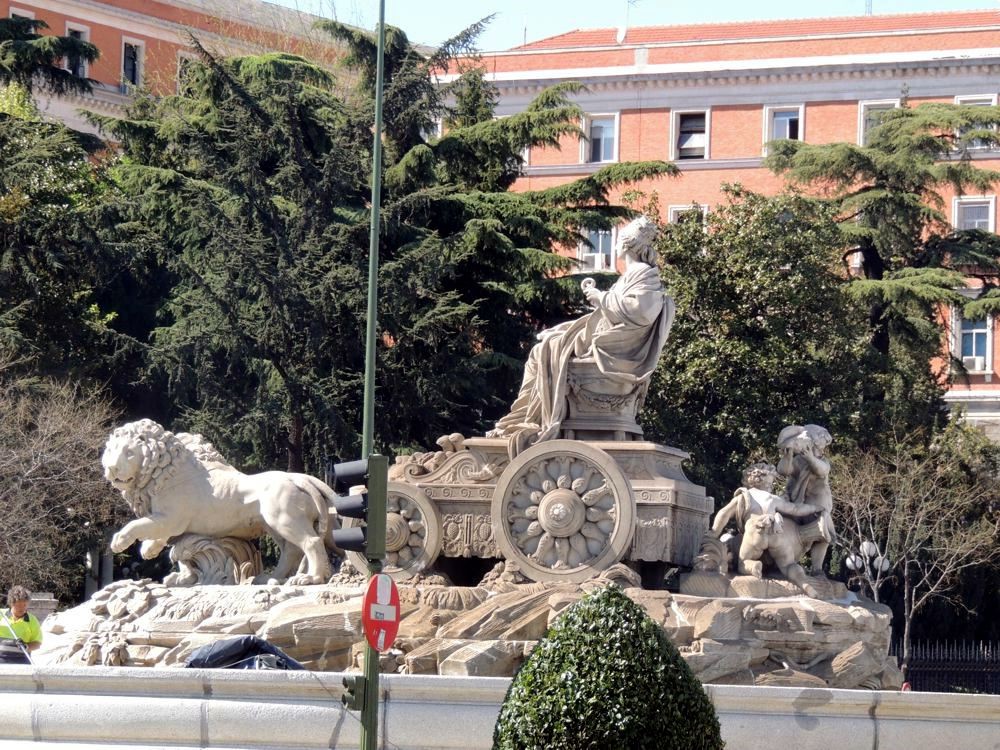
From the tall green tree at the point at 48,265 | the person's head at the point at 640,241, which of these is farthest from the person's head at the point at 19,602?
the tall green tree at the point at 48,265

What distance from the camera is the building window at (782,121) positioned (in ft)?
190

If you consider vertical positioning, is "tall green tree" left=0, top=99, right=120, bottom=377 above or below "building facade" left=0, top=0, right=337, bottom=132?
A: below

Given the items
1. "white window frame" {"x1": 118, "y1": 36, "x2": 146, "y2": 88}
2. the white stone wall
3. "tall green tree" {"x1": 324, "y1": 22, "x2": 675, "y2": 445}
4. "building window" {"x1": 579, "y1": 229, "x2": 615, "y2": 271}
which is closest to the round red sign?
the white stone wall

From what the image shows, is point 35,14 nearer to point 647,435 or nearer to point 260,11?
point 260,11

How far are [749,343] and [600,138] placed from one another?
2438cm

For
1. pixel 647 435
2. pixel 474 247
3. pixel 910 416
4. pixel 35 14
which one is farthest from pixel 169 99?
pixel 35 14

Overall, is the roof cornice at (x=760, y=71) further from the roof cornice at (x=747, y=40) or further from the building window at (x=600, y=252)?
the building window at (x=600, y=252)

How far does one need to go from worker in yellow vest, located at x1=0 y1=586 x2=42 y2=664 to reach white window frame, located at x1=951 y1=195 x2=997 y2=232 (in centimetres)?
4259

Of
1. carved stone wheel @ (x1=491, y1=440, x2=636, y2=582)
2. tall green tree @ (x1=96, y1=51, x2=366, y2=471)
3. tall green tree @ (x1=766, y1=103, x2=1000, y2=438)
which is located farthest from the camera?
tall green tree @ (x1=766, y1=103, x2=1000, y2=438)

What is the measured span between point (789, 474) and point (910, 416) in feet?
66.2

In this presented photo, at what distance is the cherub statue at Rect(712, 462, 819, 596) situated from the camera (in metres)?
19.4

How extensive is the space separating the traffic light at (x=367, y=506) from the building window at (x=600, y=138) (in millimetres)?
46793

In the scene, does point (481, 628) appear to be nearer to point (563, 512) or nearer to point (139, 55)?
point (563, 512)

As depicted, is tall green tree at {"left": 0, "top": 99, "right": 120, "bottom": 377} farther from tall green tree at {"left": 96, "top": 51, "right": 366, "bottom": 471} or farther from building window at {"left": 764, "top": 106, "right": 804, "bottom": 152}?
building window at {"left": 764, "top": 106, "right": 804, "bottom": 152}
